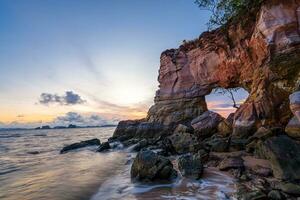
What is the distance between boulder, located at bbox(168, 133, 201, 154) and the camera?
15.4 metres

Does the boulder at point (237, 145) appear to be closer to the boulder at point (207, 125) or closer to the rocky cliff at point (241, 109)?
the rocky cliff at point (241, 109)

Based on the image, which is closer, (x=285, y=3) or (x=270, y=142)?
(x=270, y=142)

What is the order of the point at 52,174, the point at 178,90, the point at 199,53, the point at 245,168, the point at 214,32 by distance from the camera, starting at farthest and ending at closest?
the point at 178,90, the point at 199,53, the point at 214,32, the point at 52,174, the point at 245,168

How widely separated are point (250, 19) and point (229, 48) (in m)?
4.06

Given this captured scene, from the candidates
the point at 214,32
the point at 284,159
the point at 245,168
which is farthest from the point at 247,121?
the point at 214,32

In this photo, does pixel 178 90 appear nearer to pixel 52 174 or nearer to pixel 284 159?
pixel 52 174

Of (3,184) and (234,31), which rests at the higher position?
(234,31)

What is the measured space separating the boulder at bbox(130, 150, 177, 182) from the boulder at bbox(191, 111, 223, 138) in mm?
11561

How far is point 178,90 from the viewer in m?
32.3

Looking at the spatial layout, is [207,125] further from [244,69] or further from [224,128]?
[244,69]

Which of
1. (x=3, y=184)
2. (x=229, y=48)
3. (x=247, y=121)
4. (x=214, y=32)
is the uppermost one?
(x=214, y=32)

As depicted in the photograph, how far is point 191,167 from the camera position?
1041cm

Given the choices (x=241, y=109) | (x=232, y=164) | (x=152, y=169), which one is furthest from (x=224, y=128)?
(x=152, y=169)

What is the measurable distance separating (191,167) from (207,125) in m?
11.7
